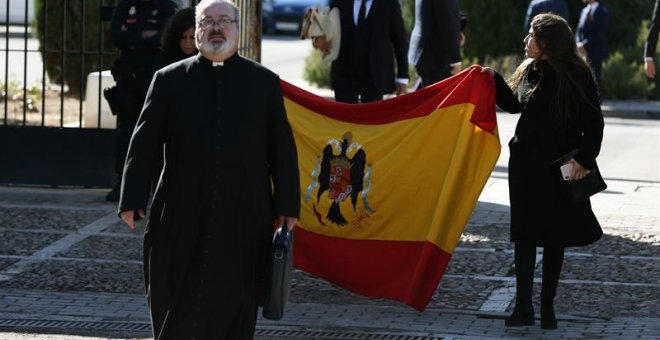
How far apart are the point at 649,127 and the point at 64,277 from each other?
12.3m

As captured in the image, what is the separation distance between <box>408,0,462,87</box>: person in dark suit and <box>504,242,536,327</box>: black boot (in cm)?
501

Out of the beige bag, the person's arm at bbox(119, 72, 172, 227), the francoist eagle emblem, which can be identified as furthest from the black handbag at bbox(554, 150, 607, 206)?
the beige bag

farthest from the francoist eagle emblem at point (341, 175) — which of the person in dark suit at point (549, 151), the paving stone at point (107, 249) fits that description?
the paving stone at point (107, 249)

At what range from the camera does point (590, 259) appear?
9.30 m

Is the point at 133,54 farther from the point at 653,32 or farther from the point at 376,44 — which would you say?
the point at 653,32

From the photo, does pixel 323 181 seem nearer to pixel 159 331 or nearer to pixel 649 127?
pixel 159 331

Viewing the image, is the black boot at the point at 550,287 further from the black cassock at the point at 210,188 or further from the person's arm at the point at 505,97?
the black cassock at the point at 210,188

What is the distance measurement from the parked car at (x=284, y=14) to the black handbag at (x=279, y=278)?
1380 inches

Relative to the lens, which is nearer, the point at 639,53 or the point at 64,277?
the point at 64,277

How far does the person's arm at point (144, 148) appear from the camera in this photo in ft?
18.5

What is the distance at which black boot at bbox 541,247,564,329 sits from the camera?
293 inches

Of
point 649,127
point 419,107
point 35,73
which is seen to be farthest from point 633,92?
point 419,107

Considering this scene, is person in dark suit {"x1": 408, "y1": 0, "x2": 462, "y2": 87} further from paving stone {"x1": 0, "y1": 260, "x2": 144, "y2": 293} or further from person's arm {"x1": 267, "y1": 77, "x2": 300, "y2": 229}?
person's arm {"x1": 267, "y1": 77, "x2": 300, "y2": 229}

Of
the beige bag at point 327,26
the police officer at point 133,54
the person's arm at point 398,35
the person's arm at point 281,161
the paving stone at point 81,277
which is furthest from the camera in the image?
the person's arm at point 398,35
